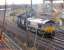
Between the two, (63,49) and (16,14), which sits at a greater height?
(16,14)

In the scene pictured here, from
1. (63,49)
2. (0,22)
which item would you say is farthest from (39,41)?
(0,22)

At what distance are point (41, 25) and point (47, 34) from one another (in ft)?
0.28

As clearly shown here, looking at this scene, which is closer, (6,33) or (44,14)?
(44,14)

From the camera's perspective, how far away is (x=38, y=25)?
4.71 feet

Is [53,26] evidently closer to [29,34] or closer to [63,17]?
[63,17]

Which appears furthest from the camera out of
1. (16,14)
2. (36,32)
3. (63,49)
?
(16,14)

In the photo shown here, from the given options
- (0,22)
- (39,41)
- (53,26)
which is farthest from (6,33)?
(53,26)

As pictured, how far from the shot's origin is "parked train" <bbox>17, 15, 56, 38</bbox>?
138 centimetres

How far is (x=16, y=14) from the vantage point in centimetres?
160

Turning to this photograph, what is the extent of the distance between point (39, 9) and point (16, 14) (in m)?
0.23

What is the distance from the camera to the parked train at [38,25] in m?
1.38

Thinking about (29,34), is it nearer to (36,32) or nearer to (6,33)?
(36,32)

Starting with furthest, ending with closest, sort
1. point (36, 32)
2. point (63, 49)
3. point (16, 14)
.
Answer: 1. point (16, 14)
2. point (36, 32)
3. point (63, 49)

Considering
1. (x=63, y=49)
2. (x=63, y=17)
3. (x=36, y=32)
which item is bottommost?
(x=63, y=49)
